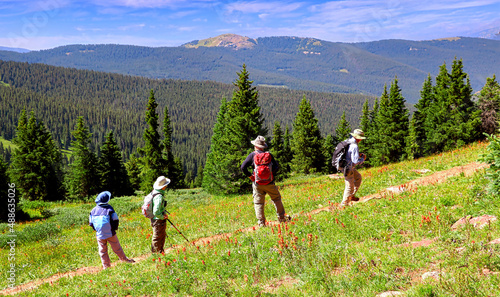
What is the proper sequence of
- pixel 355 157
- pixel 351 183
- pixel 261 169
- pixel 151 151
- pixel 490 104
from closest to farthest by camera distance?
pixel 261 169 → pixel 355 157 → pixel 351 183 → pixel 490 104 → pixel 151 151

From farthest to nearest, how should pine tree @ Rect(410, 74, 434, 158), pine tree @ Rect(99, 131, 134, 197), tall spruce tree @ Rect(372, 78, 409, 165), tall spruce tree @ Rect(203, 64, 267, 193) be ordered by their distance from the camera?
pine tree @ Rect(99, 131, 134, 197) < pine tree @ Rect(410, 74, 434, 158) < tall spruce tree @ Rect(372, 78, 409, 165) < tall spruce tree @ Rect(203, 64, 267, 193)

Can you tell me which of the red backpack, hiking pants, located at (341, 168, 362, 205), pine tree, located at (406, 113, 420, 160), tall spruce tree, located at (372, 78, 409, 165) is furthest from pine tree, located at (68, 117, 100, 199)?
pine tree, located at (406, 113, 420, 160)

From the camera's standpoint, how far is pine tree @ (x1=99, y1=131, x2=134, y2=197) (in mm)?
49469

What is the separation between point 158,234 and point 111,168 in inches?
1802

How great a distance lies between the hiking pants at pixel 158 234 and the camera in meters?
9.15

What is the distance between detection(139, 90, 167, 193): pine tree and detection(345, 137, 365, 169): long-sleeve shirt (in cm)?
3816

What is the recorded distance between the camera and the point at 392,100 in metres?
45.4

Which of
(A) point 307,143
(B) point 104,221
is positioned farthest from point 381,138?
(B) point 104,221

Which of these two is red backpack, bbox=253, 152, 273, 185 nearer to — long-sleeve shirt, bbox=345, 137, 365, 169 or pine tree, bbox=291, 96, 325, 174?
long-sleeve shirt, bbox=345, 137, 365, 169

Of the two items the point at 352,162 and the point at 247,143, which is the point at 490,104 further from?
the point at 352,162

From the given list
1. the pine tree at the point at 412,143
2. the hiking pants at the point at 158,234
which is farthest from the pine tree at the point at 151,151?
the pine tree at the point at 412,143

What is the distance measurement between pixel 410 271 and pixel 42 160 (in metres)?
49.0

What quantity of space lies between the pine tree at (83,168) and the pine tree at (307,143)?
32.6 metres

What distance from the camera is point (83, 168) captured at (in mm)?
46125
